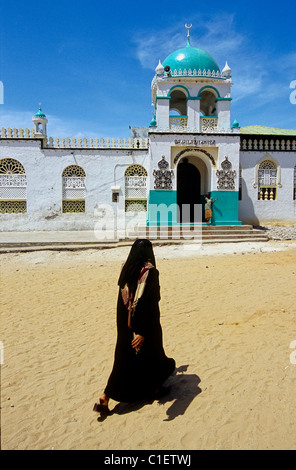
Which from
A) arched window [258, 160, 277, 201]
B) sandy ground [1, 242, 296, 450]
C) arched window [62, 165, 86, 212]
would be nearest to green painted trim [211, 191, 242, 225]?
arched window [258, 160, 277, 201]

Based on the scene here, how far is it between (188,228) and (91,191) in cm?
499

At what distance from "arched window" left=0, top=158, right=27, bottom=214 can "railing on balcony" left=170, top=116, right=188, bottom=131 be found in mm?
6996

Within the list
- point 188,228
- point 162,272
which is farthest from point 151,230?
point 162,272

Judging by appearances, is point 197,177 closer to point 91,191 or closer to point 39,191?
point 91,191

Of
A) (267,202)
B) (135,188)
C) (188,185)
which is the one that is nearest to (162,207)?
(135,188)

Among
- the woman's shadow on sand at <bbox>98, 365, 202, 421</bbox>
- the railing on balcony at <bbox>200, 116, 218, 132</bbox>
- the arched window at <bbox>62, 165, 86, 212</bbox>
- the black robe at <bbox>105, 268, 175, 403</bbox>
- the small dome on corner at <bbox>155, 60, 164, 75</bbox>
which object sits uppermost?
the small dome on corner at <bbox>155, 60, 164, 75</bbox>

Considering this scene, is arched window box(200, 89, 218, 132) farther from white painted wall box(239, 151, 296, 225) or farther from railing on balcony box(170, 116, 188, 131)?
white painted wall box(239, 151, 296, 225)

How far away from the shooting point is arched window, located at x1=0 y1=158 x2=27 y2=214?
1341cm

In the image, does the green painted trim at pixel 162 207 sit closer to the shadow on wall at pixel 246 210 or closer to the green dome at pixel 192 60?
the shadow on wall at pixel 246 210

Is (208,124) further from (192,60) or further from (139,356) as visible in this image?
(139,356)

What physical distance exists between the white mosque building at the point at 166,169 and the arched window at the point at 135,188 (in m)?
0.05

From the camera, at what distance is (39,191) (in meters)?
13.5

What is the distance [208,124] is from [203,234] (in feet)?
16.6

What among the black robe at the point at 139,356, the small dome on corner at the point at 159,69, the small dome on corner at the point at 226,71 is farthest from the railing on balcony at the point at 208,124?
the black robe at the point at 139,356
